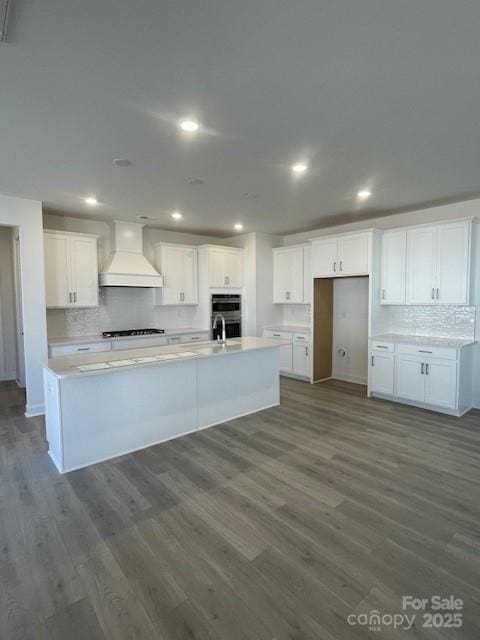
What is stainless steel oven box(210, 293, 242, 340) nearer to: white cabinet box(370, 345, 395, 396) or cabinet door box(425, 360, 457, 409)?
white cabinet box(370, 345, 395, 396)

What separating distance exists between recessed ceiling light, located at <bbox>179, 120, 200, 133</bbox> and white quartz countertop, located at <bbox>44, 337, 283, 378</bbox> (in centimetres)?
211

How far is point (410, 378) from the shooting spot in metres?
4.68

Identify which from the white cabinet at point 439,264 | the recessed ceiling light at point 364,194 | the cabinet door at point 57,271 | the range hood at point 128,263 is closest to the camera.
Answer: the recessed ceiling light at point 364,194

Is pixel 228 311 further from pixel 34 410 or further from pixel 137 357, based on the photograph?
pixel 34 410

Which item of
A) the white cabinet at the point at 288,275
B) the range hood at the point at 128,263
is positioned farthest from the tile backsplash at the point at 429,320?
the range hood at the point at 128,263

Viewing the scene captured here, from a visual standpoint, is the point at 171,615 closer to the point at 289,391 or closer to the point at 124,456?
the point at 124,456

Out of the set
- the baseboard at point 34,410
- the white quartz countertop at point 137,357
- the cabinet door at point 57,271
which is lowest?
the baseboard at point 34,410

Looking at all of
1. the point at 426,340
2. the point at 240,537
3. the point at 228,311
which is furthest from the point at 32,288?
the point at 426,340

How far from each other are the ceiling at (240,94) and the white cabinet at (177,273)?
219 centimetres

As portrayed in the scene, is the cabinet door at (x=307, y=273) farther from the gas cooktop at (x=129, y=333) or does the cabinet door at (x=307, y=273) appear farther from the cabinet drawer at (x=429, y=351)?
the gas cooktop at (x=129, y=333)

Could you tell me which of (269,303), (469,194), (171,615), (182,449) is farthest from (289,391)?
(171,615)

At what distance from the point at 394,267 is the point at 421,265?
39 centimetres

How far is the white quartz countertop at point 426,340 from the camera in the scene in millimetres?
4391

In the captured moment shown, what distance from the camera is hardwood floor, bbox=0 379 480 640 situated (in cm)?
165
